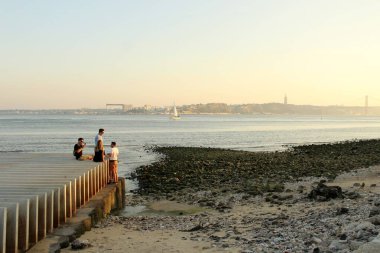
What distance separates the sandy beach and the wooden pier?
3.07ft

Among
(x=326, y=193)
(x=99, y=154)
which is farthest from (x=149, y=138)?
(x=326, y=193)

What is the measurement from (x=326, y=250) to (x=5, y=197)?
21.5ft

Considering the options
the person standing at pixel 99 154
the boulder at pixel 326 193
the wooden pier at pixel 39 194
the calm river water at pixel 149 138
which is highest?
the person standing at pixel 99 154

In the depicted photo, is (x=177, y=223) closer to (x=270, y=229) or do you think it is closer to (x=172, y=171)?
(x=270, y=229)

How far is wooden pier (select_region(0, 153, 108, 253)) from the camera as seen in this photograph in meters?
7.77

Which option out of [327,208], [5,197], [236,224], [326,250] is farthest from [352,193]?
[5,197]

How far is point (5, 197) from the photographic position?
9180 mm

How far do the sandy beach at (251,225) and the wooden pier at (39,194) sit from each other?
935mm

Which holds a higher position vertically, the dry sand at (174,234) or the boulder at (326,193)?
the boulder at (326,193)

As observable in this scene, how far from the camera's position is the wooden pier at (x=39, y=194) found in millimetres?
7766

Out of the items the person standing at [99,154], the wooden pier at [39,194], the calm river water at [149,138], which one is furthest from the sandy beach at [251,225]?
the calm river water at [149,138]

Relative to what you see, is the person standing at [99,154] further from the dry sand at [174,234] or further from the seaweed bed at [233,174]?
the seaweed bed at [233,174]

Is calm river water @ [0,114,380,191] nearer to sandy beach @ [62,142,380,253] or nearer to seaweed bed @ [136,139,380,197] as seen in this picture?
seaweed bed @ [136,139,380,197]

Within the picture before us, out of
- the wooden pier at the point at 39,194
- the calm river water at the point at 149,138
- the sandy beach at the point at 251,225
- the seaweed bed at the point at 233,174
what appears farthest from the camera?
the calm river water at the point at 149,138
